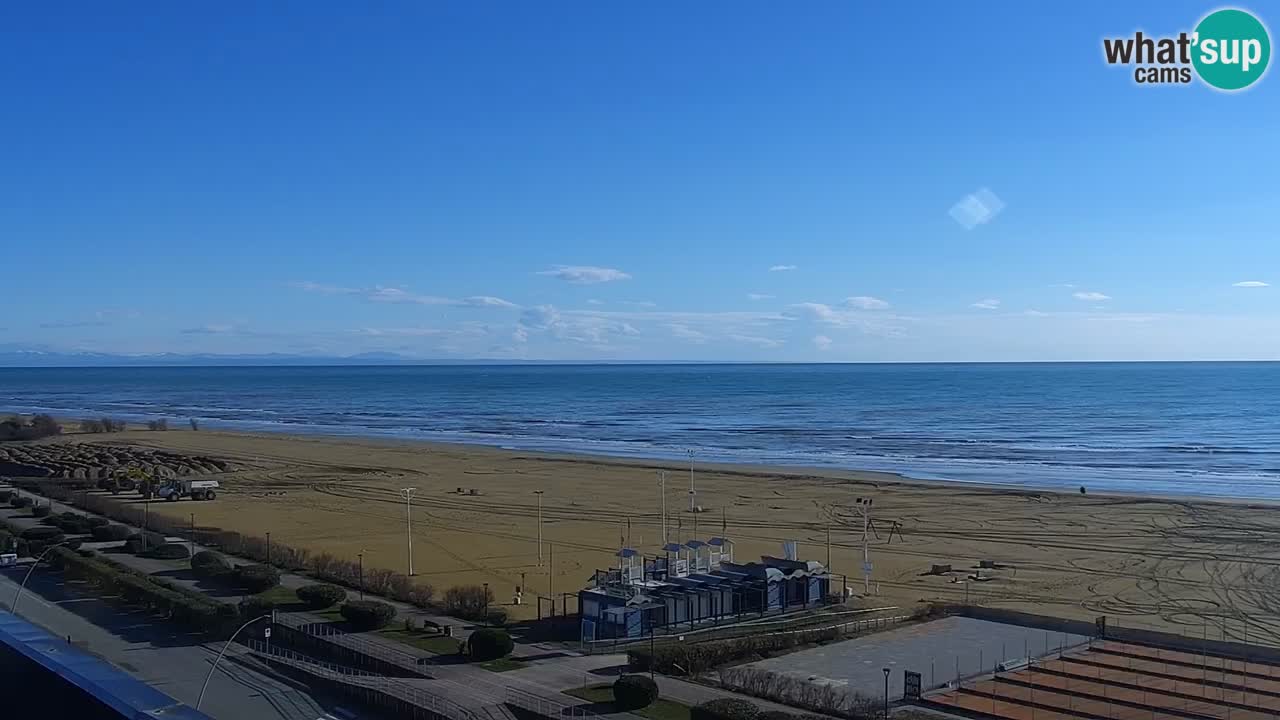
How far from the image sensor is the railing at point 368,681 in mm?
21703

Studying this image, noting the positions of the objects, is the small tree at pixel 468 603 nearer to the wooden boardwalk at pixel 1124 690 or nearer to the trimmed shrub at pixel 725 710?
the trimmed shrub at pixel 725 710

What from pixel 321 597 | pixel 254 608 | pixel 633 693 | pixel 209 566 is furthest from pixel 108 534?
pixel 633 693

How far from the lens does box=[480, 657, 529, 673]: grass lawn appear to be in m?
25.4

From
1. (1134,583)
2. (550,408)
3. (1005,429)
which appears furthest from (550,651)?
(550,408)

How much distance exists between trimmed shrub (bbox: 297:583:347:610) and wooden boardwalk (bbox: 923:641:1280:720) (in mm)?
16914

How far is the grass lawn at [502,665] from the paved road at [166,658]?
386cm

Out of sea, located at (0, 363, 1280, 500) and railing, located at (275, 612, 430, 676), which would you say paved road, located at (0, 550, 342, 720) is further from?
sea, located at (0, 363, 1280, 500)

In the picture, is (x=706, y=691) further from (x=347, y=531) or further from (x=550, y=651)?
(x=347, y=531)

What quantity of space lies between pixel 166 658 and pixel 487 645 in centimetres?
807

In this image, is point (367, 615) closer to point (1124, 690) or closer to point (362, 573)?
point (362, 573)

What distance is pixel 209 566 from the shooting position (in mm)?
35688

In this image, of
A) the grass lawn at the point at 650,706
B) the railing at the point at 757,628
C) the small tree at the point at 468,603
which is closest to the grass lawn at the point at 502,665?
the railing at the point at 757,628

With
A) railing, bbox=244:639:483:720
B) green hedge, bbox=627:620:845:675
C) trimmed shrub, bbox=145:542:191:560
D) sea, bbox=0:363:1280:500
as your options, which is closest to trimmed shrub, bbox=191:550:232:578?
trimmed shrub, bbox=145:542:191:560

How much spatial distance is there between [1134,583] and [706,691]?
64.2 feet
